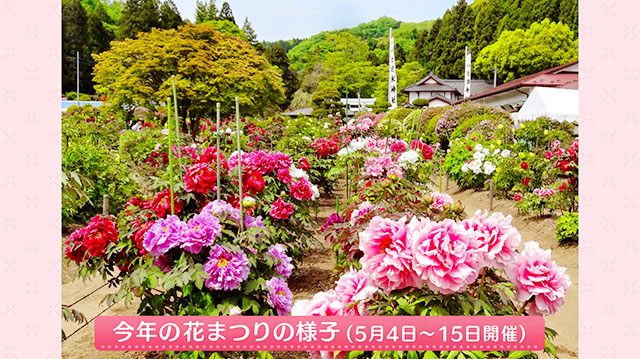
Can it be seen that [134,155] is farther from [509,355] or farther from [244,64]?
[244,64]

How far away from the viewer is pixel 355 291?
1208 millimetres

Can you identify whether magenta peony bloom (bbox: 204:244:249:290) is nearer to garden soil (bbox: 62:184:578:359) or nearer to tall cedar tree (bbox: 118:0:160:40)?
garden soil (bbox: 62:184:578:359)

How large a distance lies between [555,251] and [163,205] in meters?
3.86

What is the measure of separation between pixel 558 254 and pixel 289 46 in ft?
230

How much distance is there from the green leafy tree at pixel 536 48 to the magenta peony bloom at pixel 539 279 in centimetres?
3292

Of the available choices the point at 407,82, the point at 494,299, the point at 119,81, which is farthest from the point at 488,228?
the point at 407,82

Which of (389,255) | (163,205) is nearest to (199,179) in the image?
(163,205)

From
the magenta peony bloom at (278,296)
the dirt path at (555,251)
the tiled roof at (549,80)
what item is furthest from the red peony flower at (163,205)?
the tiled roof at (549,80)

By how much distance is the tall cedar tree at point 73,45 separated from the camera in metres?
32.7

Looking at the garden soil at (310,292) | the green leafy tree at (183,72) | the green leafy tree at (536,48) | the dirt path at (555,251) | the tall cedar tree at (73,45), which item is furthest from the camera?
the tall cedar tree at (73,45)

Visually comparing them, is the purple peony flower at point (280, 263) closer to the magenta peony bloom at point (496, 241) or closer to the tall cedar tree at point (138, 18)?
the magenta peony bloom at point (496, 241)

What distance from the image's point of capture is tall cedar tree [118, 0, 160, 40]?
34.5 metres

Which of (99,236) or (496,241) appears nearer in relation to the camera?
(496,241)

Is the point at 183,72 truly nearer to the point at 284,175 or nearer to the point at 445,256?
the point at 284,175
